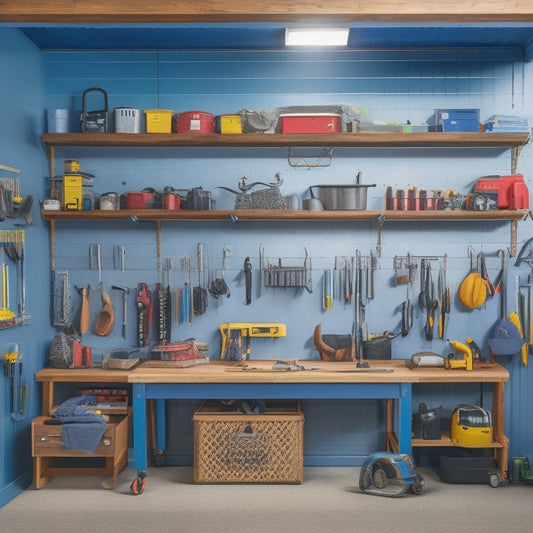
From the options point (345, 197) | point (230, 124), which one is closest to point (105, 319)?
point (230, 124)

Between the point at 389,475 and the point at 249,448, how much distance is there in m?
0.95

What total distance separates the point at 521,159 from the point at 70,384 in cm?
382

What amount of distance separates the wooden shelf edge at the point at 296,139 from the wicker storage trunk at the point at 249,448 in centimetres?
194

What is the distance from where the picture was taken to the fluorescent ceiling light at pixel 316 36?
4527mm

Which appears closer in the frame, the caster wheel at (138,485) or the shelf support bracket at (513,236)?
the caster wheel at (138,485)

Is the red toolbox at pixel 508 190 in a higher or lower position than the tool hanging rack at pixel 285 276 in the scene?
higher

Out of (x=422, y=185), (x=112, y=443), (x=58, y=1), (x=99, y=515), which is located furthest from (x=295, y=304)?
(x=58, y=1)

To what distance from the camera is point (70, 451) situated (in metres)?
4.47

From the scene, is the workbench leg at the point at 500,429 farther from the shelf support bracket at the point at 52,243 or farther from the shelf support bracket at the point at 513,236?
the shelf support bracket at the point at 52,243

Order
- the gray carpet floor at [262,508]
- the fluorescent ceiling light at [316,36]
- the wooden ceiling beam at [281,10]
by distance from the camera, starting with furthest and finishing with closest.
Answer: the fluorescent ceiling light at [316,36]
the gray carpet floor at [262,508]
the wooden ceiling beam at [281,10]

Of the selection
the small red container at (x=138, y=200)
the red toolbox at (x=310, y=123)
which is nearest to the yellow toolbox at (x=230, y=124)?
the red toolbox at (x=310, y=123)

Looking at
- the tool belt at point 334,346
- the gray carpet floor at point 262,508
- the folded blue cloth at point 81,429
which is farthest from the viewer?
the tool belt at point 334,346

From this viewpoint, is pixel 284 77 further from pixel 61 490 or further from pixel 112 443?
pixel 61 490

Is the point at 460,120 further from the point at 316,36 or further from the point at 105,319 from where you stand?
the point at 105,319
